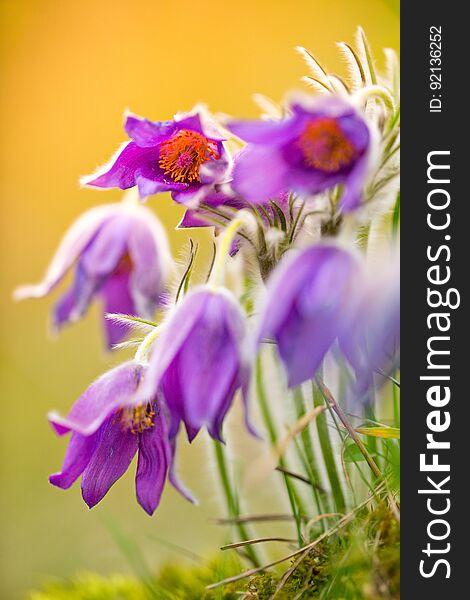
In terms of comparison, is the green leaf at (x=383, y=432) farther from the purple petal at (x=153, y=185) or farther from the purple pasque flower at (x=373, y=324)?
the purple petal at (x=153, y=185)

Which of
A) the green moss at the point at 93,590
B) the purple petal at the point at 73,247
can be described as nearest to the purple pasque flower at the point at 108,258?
the purple petal at the point at 73,247

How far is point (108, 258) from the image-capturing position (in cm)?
35

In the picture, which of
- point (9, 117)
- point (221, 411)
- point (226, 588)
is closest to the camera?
point (221, 411)

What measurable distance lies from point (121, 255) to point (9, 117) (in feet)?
0.78

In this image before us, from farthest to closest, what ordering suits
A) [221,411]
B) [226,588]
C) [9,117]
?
1. [9,117]
2. [226,588]
3. [221,411]

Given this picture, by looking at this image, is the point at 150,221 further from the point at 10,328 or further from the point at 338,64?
the point at 10,328

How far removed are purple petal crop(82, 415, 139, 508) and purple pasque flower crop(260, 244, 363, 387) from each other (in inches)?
3.4

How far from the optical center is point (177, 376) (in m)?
0.32

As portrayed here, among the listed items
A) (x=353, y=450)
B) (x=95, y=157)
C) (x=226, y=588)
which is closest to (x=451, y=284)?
(x=353, y=450)

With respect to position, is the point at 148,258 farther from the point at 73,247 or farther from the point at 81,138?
the point at 81,138

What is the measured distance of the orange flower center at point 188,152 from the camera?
13.8 inches

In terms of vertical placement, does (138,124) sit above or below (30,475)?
above

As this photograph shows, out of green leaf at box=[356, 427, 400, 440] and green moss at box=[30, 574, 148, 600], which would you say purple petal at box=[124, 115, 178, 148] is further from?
green moss at box=[30, 574, 148, 600]

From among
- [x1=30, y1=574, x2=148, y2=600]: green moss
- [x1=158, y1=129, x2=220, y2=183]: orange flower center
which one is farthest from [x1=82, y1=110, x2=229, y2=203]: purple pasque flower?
[x1=30, y1=574, x2=148, y2=600]: green moss
